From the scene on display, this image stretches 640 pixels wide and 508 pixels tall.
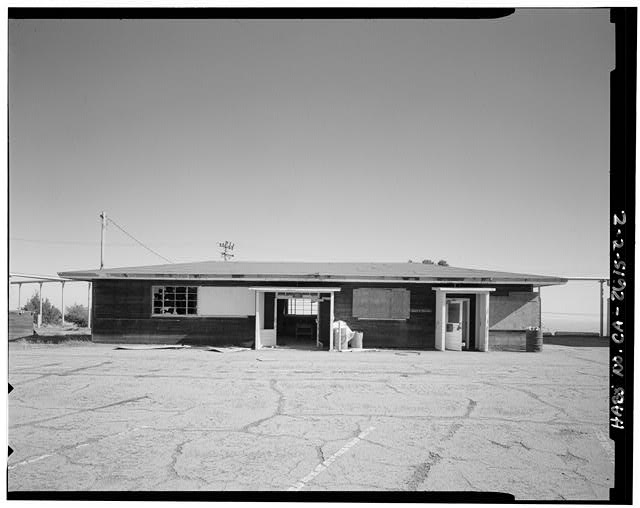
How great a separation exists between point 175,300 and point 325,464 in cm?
1467

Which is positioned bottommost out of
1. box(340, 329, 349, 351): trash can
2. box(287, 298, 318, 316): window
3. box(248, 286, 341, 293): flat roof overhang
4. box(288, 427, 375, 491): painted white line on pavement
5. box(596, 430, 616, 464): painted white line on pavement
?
box(340, 329, 349, 351): trash can

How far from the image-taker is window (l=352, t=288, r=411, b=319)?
61.3ft

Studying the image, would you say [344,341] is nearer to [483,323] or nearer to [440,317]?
[440,317]

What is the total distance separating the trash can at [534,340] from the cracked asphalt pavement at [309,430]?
18.3ft

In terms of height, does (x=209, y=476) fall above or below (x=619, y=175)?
below

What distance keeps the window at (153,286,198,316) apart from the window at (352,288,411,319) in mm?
6115

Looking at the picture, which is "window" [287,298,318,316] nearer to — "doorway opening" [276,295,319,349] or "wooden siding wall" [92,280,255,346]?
"doorway opening" [276,295,319,349]

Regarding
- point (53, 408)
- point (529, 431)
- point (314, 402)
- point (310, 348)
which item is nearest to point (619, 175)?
point (529, 431)

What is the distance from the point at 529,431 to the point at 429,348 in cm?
1176

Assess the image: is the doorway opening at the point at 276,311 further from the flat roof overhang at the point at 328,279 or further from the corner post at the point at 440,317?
the corner post at the point at 440,317

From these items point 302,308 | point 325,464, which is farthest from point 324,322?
point 325,464

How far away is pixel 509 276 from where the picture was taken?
61.4 feet

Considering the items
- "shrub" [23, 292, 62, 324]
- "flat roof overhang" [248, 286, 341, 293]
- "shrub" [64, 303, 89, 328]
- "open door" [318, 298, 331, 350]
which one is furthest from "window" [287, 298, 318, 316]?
"shrub" [23, 292, 62, 324]

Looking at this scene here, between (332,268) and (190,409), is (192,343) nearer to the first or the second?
(332,268)
